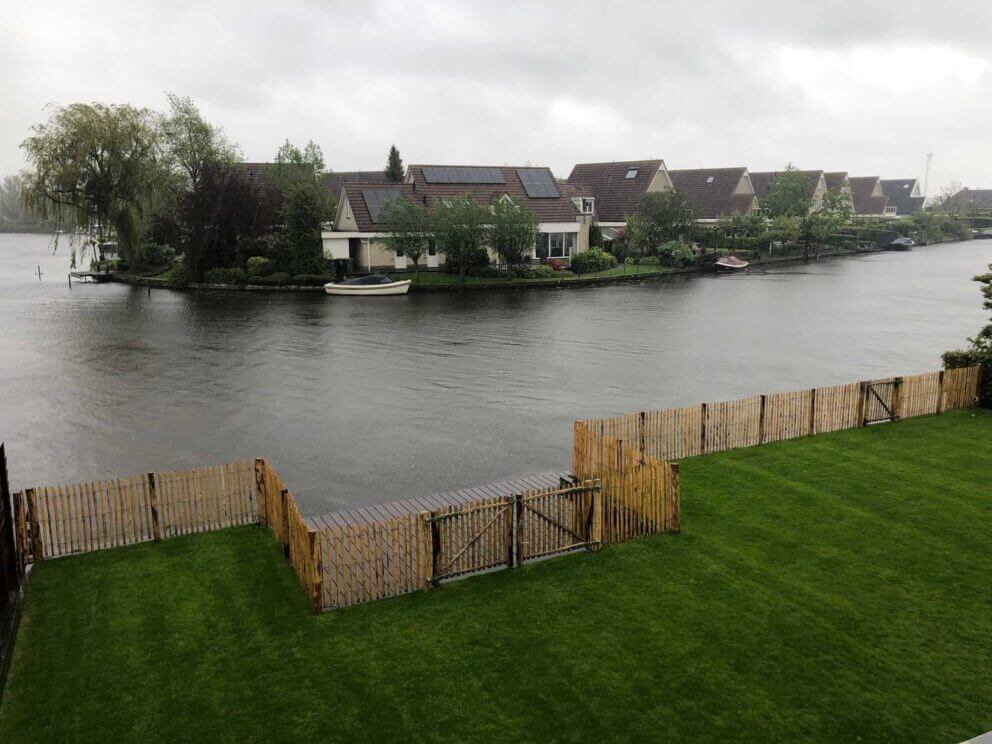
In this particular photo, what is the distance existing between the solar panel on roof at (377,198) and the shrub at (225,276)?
1082 centimetres

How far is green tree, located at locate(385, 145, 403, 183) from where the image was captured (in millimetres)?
98188

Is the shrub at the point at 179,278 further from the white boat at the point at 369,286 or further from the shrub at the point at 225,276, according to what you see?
the white boat at the point at 369,286

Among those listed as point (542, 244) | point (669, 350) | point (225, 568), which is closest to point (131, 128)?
point (542, 244)

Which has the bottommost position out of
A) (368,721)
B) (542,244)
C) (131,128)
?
(368,721)

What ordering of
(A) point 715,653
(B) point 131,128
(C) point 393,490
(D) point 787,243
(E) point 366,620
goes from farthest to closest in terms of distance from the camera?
(D) point 787,243, (B) point 131,128, (C) point 393,490, (E) point 366,620, (A) point 715,653

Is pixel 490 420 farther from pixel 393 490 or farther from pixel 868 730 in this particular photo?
pixel 868 730

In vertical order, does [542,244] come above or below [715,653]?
above

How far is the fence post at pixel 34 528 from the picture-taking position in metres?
13.7

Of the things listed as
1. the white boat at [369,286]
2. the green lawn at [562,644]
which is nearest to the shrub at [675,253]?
the white boat at [369,286]

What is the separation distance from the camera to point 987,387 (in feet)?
79.7

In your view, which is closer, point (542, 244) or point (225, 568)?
point (225, 568)

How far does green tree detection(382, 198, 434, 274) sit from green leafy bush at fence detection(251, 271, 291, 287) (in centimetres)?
831

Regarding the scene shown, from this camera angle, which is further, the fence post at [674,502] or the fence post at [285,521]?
the fence post at [674,502]

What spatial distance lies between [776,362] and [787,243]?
2573 inches
